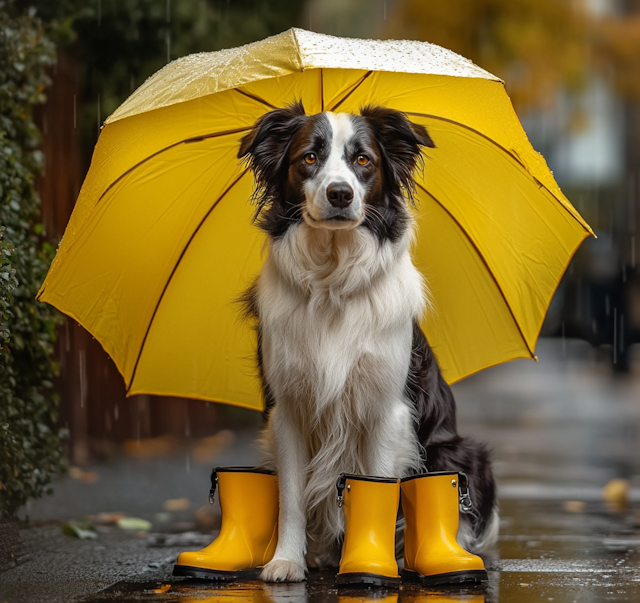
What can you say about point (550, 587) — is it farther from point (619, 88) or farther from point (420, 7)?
point (619, 88)

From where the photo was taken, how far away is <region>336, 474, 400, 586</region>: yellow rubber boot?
3453 mm

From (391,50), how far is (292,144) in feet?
1.83

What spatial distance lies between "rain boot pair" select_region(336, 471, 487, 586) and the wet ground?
80 millimetres

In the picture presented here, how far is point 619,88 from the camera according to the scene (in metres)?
19.7

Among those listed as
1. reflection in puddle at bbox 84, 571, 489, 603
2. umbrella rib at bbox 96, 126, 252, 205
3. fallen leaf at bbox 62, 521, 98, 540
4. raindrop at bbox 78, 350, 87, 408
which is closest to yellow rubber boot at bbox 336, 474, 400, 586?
reflection in puddle at bbox 84, 571, 489, 603

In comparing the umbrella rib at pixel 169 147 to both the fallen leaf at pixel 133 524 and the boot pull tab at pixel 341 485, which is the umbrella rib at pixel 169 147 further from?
the fallen leaf at pixel 133 524

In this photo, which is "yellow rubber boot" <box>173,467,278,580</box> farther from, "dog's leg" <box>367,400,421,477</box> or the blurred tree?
the blurred tree

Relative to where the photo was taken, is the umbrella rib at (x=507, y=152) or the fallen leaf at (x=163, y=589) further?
Answer: the umbrella rib at (x=507, y=152)

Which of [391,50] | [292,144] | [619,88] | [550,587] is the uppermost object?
[619,88]

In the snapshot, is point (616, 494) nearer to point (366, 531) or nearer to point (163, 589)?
point (366, 531)

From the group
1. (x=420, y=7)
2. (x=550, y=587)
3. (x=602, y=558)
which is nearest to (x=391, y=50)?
(x=550, y=587)

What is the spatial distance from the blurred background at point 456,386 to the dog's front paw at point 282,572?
4.16 ft

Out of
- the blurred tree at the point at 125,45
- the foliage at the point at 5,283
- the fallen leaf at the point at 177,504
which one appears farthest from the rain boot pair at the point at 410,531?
the blurred tree at the point at 125,45

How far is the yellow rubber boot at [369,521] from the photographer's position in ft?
11.3
